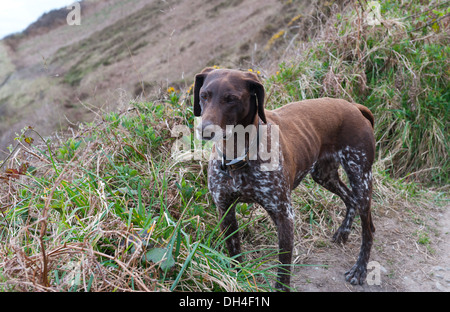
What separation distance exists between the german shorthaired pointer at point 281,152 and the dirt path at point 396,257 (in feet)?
0.59

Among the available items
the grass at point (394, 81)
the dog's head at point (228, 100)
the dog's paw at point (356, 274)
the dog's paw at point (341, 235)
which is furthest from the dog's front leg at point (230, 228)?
the grass at point (394, 81)

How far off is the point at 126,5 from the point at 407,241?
1365cm

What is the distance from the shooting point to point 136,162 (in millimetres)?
3910

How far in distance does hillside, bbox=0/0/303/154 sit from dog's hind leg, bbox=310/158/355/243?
18.3 feet

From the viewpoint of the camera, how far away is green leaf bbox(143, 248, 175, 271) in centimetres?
242

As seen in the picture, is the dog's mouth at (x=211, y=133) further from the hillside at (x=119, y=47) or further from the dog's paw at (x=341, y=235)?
the hillside at (x=119, y=47)

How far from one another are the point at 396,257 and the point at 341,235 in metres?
0.55

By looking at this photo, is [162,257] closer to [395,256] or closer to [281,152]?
[281,152]

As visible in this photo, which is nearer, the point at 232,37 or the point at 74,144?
the point at 74,144

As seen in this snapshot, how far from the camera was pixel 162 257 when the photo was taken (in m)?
2.45

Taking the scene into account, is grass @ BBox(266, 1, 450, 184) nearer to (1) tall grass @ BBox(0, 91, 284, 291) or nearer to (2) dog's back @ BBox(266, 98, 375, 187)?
(2) dog's back @ BBox(266, 98, 375, 187)
